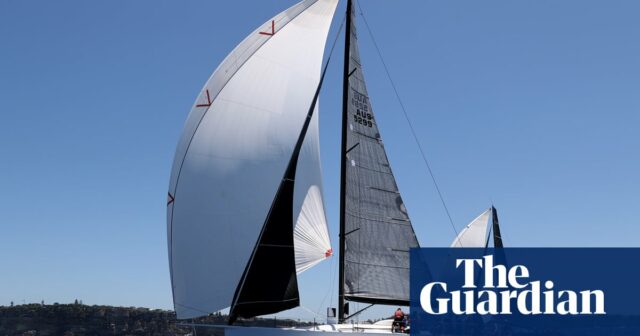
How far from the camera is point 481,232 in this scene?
39.7 m

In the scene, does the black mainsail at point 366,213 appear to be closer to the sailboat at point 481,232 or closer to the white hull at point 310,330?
the white hull at point 310,330

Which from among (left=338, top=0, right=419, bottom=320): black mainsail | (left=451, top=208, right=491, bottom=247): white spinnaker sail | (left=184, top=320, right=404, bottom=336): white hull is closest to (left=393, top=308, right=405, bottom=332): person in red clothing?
(left=184, top=320, right=404, bottom=336): white hull

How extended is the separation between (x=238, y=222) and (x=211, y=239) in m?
0.97

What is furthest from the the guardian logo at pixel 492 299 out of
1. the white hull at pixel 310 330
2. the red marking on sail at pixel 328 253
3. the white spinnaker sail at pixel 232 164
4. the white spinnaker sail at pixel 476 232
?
the white spinnaker sail at pixel 476 232

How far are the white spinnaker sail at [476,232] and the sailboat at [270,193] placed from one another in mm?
14475

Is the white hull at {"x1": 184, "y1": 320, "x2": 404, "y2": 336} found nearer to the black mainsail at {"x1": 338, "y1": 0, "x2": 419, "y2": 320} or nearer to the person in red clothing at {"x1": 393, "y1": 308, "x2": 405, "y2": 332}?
the person in red clothing at {"x1": 393, "y1": 308, "x2": 405, "y2": 332}

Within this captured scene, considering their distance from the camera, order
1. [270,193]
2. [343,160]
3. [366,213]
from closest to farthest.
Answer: [270,193], [343,160], [366,213]

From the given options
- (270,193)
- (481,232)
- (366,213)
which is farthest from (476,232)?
(270,193)

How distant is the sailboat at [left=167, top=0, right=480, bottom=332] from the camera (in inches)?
846

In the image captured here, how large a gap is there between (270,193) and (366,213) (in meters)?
4.04

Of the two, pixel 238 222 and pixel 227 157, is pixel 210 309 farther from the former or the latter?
pixel 227 157

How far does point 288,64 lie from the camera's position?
23.8 metres

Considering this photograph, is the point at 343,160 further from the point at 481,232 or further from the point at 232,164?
the point at 481,232

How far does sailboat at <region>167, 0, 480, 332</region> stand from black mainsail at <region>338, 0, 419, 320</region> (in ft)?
0.16
